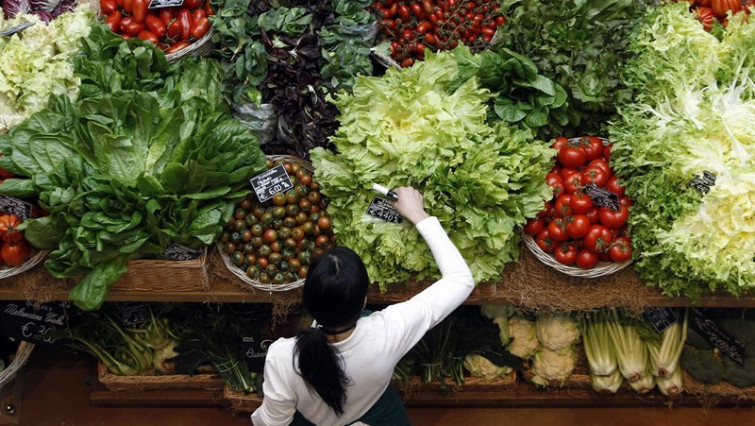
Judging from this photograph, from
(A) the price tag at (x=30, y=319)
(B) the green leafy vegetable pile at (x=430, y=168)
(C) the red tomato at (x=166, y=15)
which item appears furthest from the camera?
(C) the red tomato at (x=166, y=15)

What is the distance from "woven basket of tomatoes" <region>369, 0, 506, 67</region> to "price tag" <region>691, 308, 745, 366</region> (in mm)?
1747

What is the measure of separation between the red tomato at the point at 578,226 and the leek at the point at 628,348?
0.84m

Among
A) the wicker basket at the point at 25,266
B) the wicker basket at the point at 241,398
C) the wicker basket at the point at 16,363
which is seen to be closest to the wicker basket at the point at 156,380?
the wicker basket at the point at 241,398

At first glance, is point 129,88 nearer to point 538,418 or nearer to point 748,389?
point 538,418

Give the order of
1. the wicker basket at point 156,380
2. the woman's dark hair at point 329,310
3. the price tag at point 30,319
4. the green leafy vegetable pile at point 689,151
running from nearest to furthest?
the woman's dark hair at point 329,310 → the green leafy vegetable pile at point 689,151 → the price tag at point 30,319 → the wicker basket at point 156,380

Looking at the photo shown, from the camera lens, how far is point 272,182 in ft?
9.37

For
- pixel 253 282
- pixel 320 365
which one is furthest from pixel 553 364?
pixel 320 365

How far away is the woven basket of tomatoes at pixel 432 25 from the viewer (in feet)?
11.0

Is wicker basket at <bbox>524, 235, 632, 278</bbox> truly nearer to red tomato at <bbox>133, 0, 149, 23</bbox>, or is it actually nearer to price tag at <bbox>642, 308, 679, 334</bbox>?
price tag at <bbox>642, 308, 679, 334</bbox>

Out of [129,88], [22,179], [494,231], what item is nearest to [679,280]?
[494,231]

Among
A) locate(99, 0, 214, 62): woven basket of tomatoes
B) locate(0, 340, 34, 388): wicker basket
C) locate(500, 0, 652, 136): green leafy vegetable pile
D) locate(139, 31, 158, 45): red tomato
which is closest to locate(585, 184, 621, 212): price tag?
locate(500, 0, 652, 136): green leafy vegetable pile

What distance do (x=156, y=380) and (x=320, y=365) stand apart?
72.4 inches

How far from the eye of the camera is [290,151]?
311cm

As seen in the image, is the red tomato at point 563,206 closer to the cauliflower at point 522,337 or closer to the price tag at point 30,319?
the cauliflower at point 522,337
